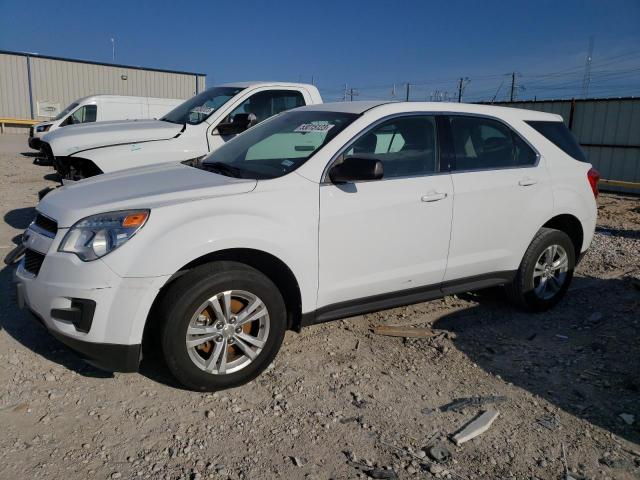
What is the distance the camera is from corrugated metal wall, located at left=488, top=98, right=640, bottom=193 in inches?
536

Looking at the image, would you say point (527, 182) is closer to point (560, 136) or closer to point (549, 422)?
point (560, 136)

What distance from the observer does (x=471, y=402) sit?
3.37 metres

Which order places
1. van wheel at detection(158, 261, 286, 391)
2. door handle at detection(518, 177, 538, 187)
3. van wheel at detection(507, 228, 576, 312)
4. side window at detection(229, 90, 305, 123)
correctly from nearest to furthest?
van wheel at detection(158, 261, 286, 391) → door handle at detection(518, 177, 538, 187) → van wheel at detection(507, 228, 576, 312) → side window at detection(229, 90, 305, 123)

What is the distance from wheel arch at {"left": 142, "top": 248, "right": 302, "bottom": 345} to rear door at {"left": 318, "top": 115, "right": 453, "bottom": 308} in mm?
186

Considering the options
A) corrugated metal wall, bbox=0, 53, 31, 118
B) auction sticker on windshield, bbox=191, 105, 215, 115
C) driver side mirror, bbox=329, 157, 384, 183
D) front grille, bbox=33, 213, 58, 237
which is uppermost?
corrugated metal wall, bbox=0, 53, 31, 118

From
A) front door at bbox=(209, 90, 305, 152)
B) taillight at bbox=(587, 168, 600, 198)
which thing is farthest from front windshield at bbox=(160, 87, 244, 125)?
taillight at bbox=(587, 168, 600, 198)

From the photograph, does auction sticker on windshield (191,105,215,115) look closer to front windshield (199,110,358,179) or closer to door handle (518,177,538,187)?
front windshield (199,110,358,179)

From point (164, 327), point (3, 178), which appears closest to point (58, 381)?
point (164, 327)

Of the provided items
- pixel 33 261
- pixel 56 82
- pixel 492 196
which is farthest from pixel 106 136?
pixel 56 82

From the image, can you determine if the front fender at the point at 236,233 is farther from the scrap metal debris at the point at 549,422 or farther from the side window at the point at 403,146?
the scrap metal debris at the point at 549,422

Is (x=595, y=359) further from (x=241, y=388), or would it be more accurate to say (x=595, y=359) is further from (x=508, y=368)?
(x=241, y=388)

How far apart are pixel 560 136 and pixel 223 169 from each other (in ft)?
10.1

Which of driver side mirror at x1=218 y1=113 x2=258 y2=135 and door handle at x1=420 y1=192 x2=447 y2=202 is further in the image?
driver side mirror at x1=218 y1=113 x2=258 y2=135

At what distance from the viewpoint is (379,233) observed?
371 centimetres
